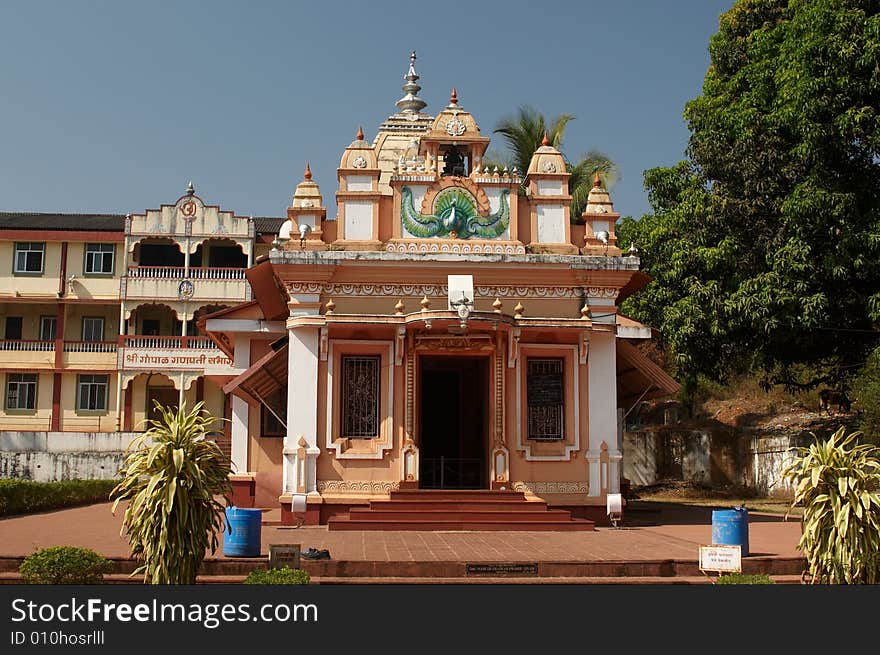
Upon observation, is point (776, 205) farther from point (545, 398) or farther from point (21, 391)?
point (21, 391)

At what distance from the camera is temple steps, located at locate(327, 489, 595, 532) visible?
56.7 ft

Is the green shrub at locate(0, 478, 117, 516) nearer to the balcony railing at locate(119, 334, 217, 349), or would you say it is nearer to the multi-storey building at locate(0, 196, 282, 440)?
the balcony railing at locate(119, 334, 217, 349)

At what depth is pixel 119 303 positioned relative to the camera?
42688 millimetres

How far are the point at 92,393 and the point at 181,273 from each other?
6.56 meters

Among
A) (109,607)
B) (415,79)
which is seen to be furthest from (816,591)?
(415,79)

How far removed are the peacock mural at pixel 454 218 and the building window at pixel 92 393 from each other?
27847 mm

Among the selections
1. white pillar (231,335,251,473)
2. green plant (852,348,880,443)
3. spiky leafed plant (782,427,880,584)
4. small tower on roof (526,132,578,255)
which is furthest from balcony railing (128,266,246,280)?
spiky leafed plant (782,427,880,584)

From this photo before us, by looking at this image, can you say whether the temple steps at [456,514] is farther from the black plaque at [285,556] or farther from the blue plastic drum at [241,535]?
the black plaque at [285,556]

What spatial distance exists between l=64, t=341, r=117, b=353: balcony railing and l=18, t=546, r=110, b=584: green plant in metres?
33.7

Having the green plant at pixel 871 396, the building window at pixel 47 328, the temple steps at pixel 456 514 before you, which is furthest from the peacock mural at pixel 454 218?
the building window at pixel 47 328

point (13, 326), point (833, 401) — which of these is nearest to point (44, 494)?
point (833, 401)

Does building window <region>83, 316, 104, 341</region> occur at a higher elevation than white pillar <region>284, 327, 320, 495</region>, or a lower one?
higher

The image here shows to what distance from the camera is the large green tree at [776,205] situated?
23.3 meters

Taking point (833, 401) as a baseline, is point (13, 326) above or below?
above
